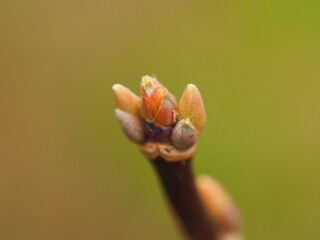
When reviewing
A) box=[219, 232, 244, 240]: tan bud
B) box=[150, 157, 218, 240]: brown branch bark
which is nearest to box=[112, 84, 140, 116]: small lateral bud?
box=[150, 157, 218, 240]: brown branch bark

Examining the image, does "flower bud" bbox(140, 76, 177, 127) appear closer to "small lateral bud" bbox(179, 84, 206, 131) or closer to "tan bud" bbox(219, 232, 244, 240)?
"small lateral bud" bbox(179, 84, 206, 131)

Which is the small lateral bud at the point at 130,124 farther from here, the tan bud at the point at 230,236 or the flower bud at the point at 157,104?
the tan bud at the point at 230,236

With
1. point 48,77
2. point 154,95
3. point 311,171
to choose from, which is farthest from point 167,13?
point 154,95

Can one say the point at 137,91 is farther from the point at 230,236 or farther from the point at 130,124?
the point at 130,124

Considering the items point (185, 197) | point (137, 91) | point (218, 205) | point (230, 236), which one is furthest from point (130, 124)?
point (137, 91)

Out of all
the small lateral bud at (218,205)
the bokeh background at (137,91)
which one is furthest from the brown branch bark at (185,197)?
the bokeh background at (137,91)

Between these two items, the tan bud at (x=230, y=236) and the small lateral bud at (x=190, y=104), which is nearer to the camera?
the small lateral bud at (x=190, y=104)

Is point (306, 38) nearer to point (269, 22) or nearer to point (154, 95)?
point (269, 22)
